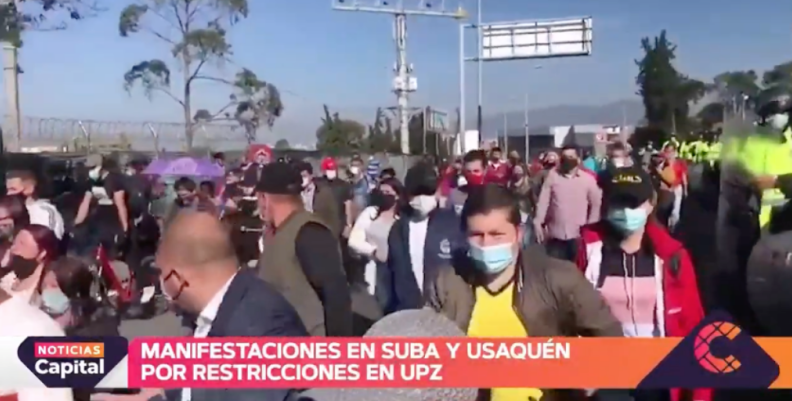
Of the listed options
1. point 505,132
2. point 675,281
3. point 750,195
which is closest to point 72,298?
point 505,132

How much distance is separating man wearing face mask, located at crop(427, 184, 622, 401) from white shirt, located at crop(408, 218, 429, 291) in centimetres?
42

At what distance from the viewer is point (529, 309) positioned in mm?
2785

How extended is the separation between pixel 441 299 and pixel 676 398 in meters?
0.74

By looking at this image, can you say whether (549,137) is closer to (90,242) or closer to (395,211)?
(395,211)

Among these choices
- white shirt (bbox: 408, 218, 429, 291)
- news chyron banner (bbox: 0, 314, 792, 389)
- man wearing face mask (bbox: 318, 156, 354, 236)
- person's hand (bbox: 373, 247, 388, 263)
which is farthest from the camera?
person's hand (bbox: 373, 247, 388, 263)

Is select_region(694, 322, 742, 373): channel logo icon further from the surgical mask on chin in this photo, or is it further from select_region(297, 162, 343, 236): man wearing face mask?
the surgical mask on chin

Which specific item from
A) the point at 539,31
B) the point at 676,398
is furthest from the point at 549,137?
the point at 676,398

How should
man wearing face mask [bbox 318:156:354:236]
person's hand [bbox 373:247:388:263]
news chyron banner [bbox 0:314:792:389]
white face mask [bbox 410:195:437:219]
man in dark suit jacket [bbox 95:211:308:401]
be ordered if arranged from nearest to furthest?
man in dark suit jacket [bbox 95:211:308:401] → news chyron banner [bbox 0:314:792:389] → man wearing face mask [bbox 318:156:354:236] → white face mask [bbox 410:195:437:219] → person's hand [bbox 373:247:388:263]

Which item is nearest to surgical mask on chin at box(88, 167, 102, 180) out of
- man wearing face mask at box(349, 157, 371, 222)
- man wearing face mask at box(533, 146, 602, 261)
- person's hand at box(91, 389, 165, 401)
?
person's hand at box(91, 389, 165, 401)

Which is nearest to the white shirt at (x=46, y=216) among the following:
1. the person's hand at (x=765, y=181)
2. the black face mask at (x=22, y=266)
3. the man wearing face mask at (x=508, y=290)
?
the black face mask at (x=22, y=266)

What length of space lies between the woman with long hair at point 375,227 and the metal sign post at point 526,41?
0.39 metres

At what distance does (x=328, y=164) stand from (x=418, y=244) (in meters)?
0.48

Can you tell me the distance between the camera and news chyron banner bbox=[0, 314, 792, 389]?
9.41 ft

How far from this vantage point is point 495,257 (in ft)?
9.07
